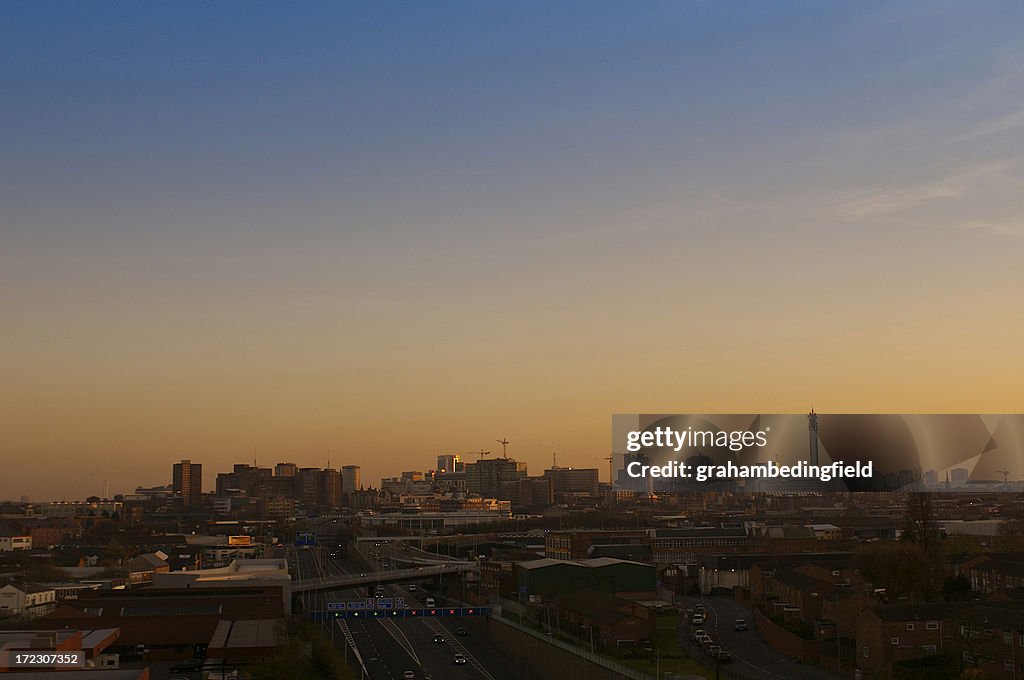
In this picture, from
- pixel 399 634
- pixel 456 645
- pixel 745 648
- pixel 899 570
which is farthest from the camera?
pixel 399 634

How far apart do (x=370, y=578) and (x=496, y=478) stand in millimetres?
131360

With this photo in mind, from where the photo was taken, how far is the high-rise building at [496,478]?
17112cm

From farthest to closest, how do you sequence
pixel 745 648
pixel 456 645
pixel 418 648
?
pixel 456 645 → pixel 418 648 → pixel 745 648

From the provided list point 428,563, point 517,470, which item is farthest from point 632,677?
point 517,470

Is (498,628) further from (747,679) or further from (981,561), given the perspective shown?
(981,561)

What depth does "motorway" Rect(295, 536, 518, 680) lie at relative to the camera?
99.6 feet

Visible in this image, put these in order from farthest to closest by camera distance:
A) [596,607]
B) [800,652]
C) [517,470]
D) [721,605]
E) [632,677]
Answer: [517,470] → [721,605] → [596,607] → [800,652] → [632,677]

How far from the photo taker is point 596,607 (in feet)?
114

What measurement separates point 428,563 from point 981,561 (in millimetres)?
33720

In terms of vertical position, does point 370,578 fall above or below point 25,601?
above

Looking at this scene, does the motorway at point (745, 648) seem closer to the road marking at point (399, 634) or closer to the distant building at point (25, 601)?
the road marking at point (399, 634)

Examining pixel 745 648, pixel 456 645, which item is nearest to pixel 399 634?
pixel 456 645

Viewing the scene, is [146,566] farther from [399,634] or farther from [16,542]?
[16,542]

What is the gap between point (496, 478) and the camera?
178 metres
